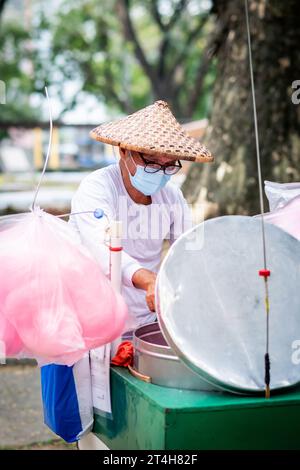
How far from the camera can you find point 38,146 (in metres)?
22.3

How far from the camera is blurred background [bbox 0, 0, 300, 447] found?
7000 millimetres

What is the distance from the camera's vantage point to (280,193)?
3.11 m

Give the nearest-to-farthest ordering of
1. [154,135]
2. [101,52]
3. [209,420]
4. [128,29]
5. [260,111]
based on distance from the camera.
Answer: [209,420] < [154,135] < [260,111] < [128,29] < [101,52]

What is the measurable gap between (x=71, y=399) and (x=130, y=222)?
0.73 m

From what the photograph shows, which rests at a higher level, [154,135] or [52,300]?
[154,135]

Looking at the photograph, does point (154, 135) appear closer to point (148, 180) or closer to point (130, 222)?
point (148, 180)

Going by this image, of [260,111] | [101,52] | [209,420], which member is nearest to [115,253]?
[209,420]

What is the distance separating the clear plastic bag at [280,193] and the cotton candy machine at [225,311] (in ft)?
1.57

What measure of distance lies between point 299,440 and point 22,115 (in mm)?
32147

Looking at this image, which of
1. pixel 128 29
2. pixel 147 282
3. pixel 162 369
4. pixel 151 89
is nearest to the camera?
pixel 162 369

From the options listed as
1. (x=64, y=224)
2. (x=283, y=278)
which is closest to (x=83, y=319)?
(x=64, y=224)

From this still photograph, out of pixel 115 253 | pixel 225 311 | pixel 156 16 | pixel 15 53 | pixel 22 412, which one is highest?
pixel 156 16

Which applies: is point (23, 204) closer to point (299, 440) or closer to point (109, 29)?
point (299, 440)

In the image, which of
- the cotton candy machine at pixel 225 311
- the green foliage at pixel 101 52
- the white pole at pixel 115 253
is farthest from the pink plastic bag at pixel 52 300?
the green foliage at pixel 101 52
